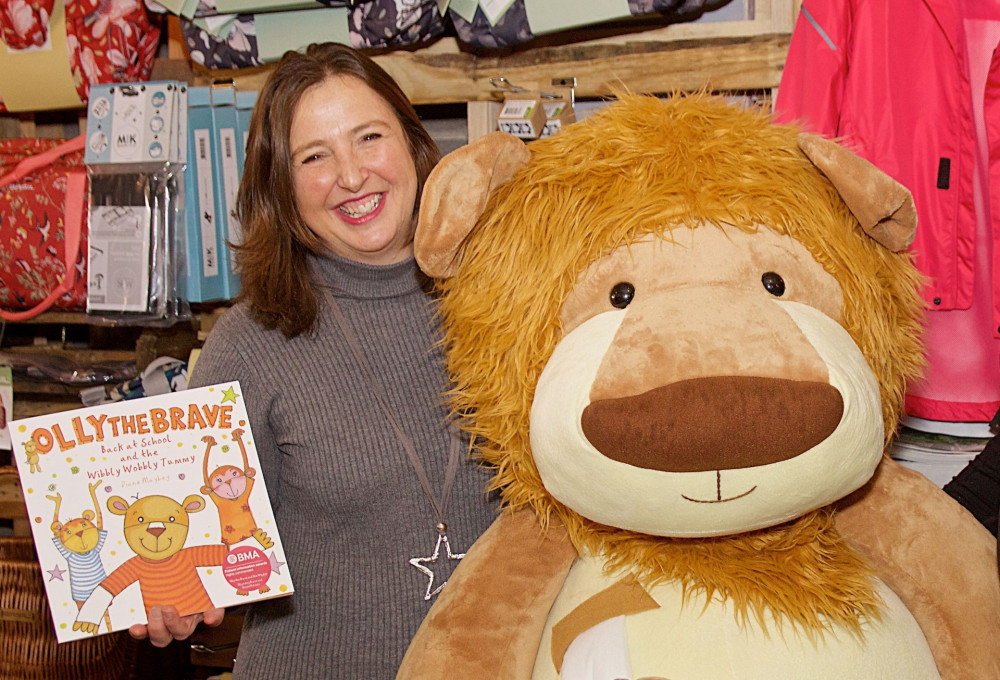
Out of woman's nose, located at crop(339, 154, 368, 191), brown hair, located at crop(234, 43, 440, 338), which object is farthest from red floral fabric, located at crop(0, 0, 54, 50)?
woman's nose, located at crop(339, 154, 368, 191)

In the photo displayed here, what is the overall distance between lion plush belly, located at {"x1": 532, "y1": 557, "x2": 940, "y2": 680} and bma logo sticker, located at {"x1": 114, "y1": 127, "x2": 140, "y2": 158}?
160 cm

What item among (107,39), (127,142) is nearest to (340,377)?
(127,142)

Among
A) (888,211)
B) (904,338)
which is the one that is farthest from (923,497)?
(888,211)

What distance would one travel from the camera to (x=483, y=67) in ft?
6.39

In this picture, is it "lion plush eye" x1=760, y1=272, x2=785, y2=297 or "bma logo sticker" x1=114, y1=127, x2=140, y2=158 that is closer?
"lion plush eye" x1=760, y1=272, x2=785, y2=297

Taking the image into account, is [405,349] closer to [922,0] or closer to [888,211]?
[888,211]

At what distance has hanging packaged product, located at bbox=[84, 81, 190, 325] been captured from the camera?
2035 mm

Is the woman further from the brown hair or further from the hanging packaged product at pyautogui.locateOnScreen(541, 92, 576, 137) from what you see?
the hanging packaged product at pyautogui.locateOnScreen(541, 92, 576, 137)

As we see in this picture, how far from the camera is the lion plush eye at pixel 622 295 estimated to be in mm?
905

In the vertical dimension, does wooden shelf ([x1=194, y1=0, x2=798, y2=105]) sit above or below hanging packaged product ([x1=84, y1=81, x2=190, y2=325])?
above

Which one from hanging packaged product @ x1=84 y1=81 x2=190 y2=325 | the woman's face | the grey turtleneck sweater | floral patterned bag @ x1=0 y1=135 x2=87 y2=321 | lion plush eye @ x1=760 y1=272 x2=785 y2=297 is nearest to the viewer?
lion plush eye @ x1=760 y1=272 x2=785 y2=297

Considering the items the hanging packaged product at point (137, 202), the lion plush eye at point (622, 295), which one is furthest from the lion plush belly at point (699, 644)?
the hanging packaged product at point (137, 202)

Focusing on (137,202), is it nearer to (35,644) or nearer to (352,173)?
(352,173)

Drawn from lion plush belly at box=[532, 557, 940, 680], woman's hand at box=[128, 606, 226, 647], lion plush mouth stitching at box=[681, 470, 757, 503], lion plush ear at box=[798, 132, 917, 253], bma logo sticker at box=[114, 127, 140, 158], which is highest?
lion plush ear at box=[798, 132, 917, 253]
